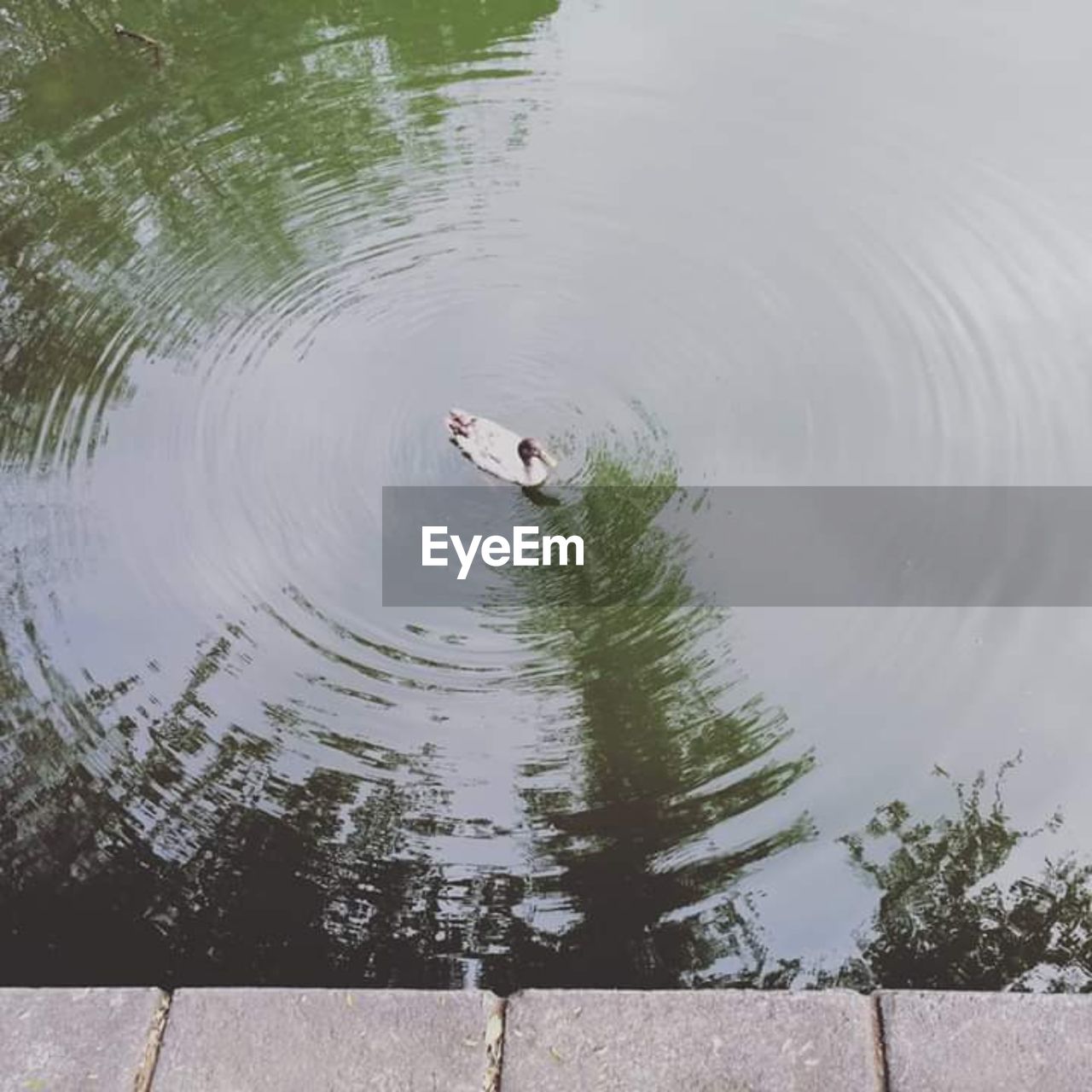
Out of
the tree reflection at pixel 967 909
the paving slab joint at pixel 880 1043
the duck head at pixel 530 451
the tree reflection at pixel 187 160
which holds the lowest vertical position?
the paving slab joint at pixel 880 1043

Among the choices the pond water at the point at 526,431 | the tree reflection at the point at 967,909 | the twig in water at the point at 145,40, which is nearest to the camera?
the tree reflection at the point at 967,909

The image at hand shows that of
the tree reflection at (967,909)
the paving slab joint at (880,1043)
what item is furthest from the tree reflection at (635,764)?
the paving slab joint at (880,1043)

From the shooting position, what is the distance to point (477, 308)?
4457mm

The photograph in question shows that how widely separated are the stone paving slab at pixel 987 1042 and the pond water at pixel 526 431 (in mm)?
532

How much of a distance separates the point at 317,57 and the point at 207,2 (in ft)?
2.08

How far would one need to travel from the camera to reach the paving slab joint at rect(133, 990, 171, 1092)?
2.58 m

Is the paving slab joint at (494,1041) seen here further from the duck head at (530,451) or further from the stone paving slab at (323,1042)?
the duck head at (530,451)

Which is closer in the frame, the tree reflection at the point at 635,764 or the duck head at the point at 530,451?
the tree reflection at the point at 635,764

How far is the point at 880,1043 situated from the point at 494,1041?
80cm

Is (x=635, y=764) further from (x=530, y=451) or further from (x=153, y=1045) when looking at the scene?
(x=153, y=1045)

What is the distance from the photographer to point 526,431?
4145 mm

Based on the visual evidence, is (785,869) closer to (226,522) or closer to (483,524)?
(483,524)

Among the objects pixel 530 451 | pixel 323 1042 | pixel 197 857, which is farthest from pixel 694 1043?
pixel 530 451

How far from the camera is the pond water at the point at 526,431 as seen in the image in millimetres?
3244
